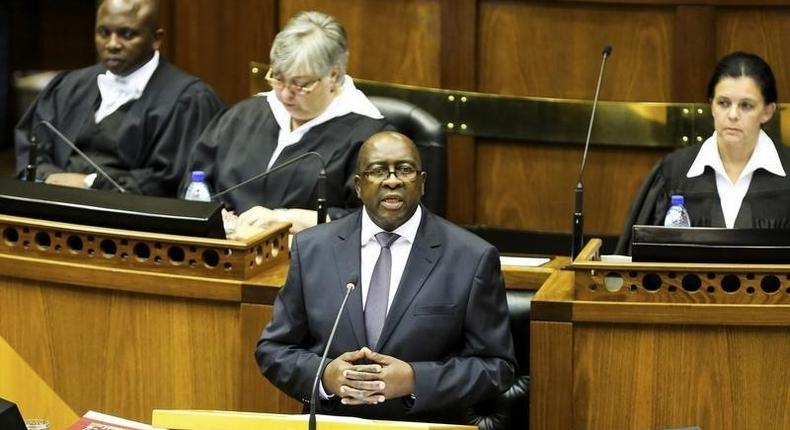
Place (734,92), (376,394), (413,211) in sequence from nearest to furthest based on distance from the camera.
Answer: (376,394), (413,211), (734,92)

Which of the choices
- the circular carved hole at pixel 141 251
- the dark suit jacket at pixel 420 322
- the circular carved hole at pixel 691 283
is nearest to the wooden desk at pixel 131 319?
the circular carved hole at pixel 141 251

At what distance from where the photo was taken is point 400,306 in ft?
13.3

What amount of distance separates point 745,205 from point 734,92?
33 centimetres

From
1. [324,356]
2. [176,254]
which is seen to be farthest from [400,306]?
[176,254]

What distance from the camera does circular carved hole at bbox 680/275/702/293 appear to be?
165 inches

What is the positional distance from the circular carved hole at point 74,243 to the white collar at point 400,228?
0.95 metres

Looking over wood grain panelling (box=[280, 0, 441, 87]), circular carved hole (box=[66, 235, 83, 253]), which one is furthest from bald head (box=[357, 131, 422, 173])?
wood grain panelling (box=[280, 0, 441, 87])

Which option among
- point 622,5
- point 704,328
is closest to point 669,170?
point 704,328

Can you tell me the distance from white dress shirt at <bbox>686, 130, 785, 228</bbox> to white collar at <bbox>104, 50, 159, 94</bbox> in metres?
2.06

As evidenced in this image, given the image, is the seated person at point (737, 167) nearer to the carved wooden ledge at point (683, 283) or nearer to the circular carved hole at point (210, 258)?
the carved wooden ledge at point (683, 283)

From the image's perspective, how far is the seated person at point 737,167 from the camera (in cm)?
486

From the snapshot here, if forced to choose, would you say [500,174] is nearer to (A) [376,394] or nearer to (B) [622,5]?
(B) [622,5]

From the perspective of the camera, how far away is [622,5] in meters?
6.21

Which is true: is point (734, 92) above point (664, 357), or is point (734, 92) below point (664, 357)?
above
